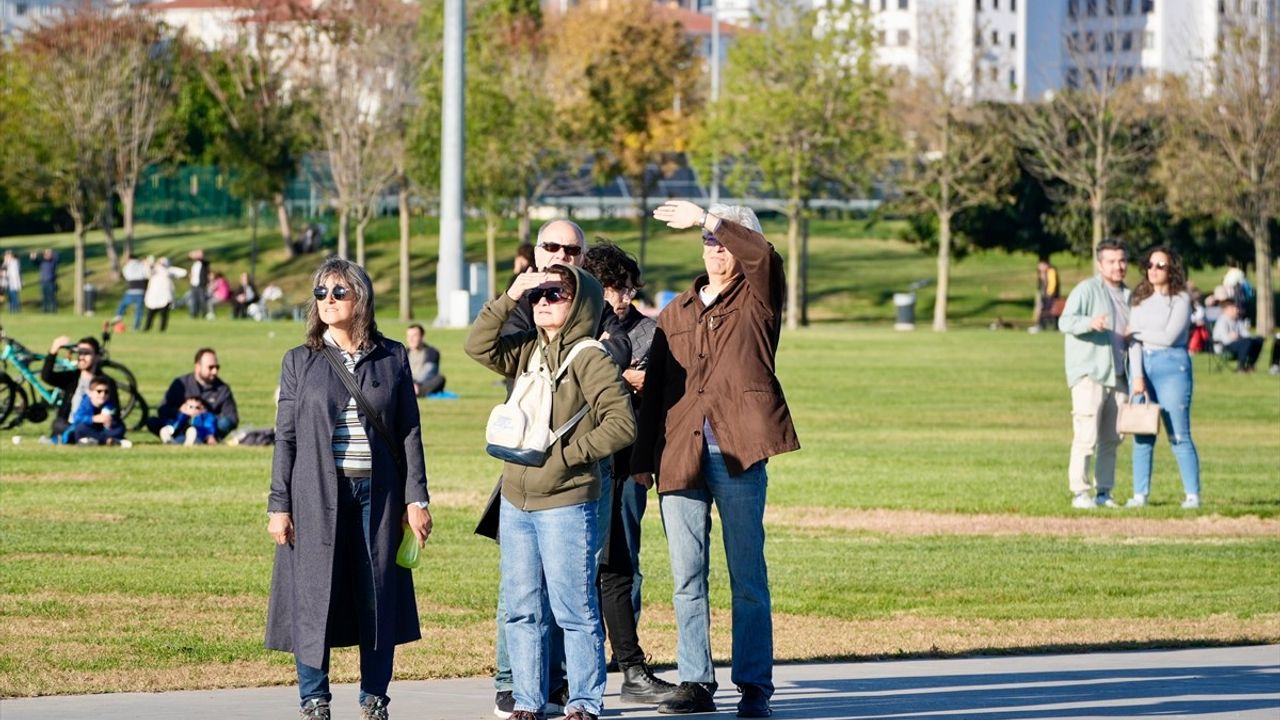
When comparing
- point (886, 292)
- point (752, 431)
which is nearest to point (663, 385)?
point (752, 431)

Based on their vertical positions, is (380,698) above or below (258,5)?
below

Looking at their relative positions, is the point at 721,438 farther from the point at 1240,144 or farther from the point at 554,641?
the point at 1240,144

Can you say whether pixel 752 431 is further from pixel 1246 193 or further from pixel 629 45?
pixel 629 45

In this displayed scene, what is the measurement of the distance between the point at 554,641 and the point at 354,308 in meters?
1.64

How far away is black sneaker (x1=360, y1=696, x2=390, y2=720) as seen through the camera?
757cm

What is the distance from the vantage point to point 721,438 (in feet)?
26.7

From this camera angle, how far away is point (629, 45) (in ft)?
236

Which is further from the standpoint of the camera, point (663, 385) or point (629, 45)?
point (629, 45)

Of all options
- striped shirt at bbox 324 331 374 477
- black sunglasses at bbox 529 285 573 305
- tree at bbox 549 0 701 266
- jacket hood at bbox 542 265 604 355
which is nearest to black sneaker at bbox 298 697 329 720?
striped shirt at bbox 324 331 374 477

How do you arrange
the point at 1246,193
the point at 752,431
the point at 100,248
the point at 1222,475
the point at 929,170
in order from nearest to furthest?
the point at 752,431, the point at 1222,475, the point at 1246,193, the point at 929,170, the point at 100,248

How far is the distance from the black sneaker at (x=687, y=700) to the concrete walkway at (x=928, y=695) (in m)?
0.07

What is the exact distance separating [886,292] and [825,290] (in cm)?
199

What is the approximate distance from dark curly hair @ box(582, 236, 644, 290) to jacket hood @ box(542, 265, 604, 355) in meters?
0.88

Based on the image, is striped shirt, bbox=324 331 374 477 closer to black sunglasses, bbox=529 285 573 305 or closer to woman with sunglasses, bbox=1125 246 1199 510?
black sunglasses, bbox=529 285 573 305
